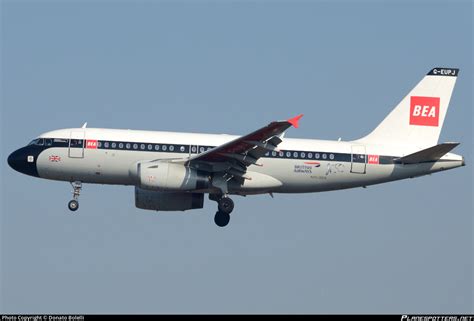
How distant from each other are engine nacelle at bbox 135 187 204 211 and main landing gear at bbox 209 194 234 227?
2.96ft

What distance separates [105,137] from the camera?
51094mm

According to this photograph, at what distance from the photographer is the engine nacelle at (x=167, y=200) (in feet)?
173

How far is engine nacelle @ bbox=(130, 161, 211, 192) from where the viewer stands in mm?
49031

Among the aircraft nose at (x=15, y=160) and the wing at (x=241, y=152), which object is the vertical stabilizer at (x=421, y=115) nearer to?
the wing at (x=241, y=152)

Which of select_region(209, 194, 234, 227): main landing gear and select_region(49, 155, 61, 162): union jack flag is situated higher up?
select_region(49, 155, 61, 162): union jack flag

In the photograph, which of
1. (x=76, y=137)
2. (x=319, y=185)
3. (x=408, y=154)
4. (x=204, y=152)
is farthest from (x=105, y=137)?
(x=408, y=154)

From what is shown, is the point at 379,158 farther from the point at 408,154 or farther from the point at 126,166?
the point at 126,166

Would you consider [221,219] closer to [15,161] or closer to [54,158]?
[54,158]

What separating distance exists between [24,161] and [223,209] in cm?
1036

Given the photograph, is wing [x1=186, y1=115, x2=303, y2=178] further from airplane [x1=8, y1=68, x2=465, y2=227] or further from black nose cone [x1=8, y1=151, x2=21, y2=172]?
black nose cone [x1=8, y1=151, x2=21, y2=172]

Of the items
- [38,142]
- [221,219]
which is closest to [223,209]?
[221,219]

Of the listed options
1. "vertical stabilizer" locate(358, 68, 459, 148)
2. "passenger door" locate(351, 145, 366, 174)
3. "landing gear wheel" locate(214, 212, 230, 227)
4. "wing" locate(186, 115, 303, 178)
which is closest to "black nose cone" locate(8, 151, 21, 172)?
"wing" locate(186, 115, 303, 178)

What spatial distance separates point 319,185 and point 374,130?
15.8 feet

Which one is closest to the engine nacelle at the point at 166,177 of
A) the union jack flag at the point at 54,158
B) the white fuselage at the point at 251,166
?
the white fuselage at the point at 251,166
